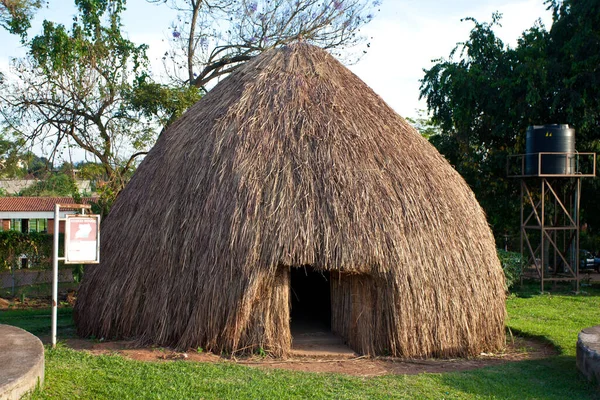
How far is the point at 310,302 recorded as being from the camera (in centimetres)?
1323

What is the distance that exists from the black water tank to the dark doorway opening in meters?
6.88

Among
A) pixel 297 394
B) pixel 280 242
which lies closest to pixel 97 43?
pixel 280 242

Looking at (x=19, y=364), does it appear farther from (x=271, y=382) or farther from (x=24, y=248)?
(x=24, y=248)

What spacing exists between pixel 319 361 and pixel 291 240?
1753 mm

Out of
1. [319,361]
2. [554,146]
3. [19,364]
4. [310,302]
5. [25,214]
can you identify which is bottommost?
[319,361]

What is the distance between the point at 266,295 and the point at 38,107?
1048cm

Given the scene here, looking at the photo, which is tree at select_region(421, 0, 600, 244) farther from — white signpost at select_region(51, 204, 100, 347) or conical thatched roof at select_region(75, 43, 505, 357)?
white signpost at select_region(51, 204, 100, 347)

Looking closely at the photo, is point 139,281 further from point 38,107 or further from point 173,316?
point 38,107

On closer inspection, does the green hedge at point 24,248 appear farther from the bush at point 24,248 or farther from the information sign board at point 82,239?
the information sign board at point 82,239

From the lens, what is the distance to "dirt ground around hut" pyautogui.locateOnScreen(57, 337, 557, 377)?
8234 mm

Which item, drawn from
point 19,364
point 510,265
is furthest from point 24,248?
point 510,265

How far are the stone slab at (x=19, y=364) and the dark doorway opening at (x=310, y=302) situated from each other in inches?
176

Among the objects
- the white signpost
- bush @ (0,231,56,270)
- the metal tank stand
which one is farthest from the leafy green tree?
the metal tank stand

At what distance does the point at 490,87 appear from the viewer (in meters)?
19.0
